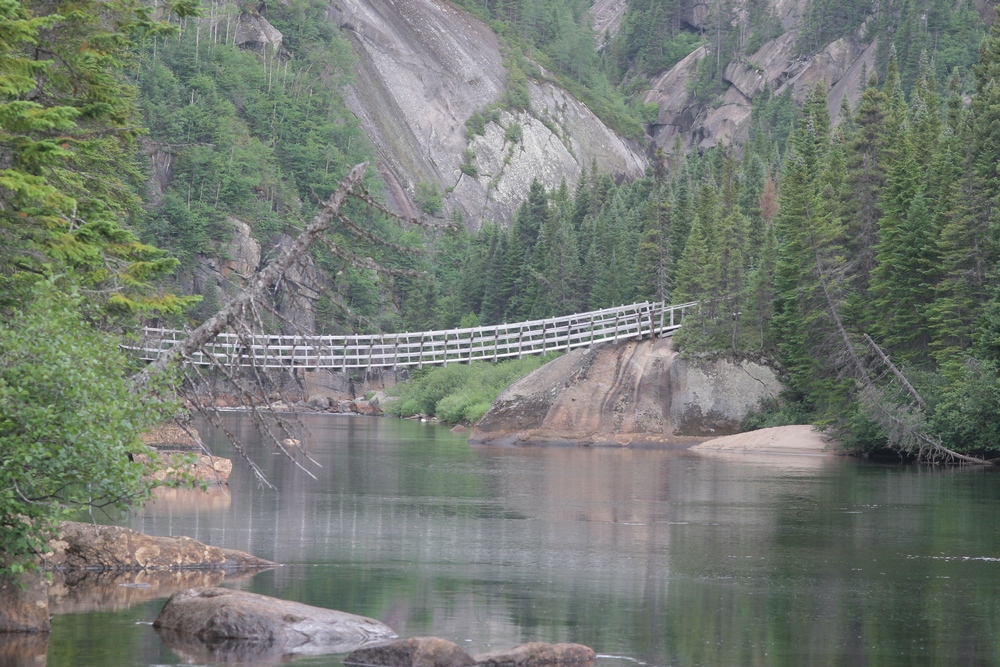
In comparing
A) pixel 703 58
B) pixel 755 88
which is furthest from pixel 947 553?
pixel 703 58

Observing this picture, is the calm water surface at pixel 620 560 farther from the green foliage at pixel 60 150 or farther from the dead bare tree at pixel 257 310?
the green foliage at pixel 60 150

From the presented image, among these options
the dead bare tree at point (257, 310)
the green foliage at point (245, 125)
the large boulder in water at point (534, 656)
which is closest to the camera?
the large boulder in water at point (534, 656)

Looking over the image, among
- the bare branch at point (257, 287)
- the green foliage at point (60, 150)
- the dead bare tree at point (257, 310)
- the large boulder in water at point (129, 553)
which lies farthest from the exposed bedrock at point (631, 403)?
the bare branch at point (257, 287)

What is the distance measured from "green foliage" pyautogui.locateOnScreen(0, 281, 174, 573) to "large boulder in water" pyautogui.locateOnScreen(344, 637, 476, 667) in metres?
2.90

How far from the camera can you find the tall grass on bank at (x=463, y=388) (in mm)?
65269

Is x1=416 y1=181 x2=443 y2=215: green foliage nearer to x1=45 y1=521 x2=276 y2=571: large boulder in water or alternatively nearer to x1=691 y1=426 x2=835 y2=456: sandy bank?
x1=691 y1=426 x2=835 y2=456: sandy bank

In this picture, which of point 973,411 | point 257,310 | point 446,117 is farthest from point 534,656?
point 446,117

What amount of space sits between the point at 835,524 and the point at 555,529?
579cm

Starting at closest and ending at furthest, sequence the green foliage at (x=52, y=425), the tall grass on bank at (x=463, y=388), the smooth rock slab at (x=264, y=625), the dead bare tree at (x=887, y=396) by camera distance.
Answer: the green foliage at (x=52, y=425) → the smooth rock slab at (x=264, y=625) → the dead bare tree at (x=887, y=396) → the tall grass on bank at (x=463, y=388)

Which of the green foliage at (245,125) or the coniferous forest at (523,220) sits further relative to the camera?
the green foliage at (245,125)

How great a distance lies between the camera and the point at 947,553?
903 inches

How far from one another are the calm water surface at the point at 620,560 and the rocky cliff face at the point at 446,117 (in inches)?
3489

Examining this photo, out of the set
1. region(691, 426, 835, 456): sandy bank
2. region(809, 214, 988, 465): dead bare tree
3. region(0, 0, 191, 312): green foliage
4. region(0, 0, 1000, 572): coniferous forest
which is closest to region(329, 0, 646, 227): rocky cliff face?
region(0, 0, 1000, 572): coniferous forest

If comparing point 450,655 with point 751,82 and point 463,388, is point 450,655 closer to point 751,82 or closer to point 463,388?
point 463,388
